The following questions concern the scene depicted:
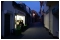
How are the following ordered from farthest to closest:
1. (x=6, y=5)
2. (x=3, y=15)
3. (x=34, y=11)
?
(x=34, y=11)
(x=6, y=5)
(x=3, y=15)

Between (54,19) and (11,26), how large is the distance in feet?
14.0

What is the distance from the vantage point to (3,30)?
9.64 meters

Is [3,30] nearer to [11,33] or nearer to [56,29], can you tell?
[11,33]

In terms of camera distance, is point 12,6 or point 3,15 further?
point 12,6

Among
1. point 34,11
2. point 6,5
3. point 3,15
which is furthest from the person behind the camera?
point 34,11

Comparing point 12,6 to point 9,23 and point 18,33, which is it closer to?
point 9,23

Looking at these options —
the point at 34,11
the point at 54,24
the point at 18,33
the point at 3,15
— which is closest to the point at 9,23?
the point at 18,33

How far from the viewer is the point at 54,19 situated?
10078 mm

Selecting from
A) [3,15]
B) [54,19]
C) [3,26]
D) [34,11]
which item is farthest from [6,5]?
[34,11]

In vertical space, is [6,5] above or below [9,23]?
above

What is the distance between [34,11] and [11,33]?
1468 inches

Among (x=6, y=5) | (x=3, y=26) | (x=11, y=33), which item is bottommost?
(x=11, y=33)

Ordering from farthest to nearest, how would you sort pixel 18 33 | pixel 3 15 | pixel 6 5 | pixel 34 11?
pixel 34 11 < pixel 18 33 < pixel 6 5 < pixel 3 15

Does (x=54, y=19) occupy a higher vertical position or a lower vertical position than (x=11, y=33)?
higher
